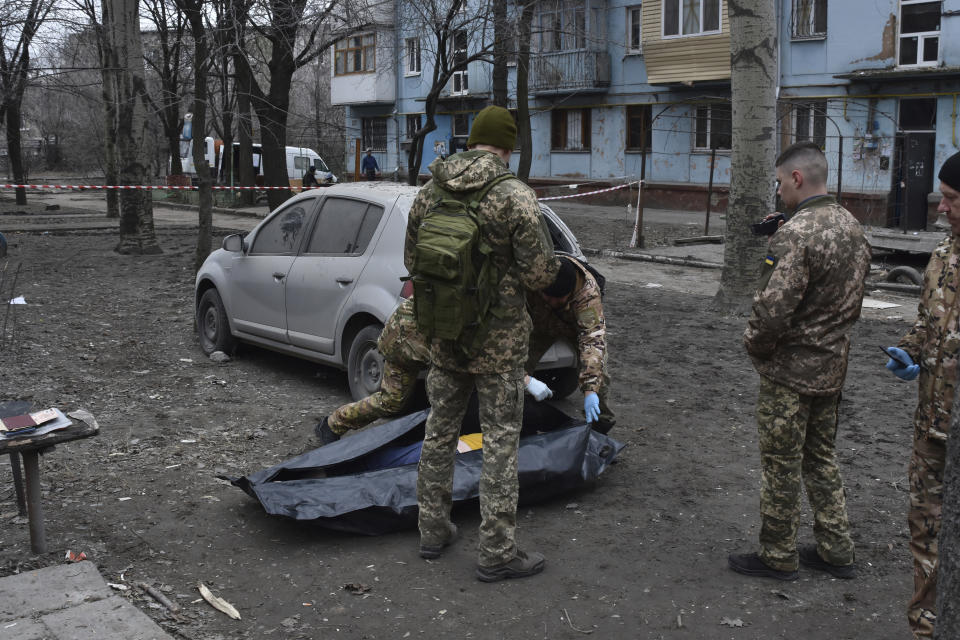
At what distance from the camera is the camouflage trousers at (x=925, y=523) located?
3.40m

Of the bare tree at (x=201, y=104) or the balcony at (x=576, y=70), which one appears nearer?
the bare tree at (x=201, y=104)

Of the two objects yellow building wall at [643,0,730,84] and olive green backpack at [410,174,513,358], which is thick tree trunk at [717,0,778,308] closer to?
olive green backpack at [410,174,513,358]

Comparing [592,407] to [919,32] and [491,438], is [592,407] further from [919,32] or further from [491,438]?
[919,32]

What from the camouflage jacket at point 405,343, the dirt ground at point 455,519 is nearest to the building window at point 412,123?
the dirt ground at point 455,519

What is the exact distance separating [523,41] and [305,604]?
56.0 feet

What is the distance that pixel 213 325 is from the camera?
9.02 meters

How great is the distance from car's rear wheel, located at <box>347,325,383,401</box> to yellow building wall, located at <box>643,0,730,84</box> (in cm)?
2257

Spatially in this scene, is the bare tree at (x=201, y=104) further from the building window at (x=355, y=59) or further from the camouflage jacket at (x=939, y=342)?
the building window at (x=355, y=59)

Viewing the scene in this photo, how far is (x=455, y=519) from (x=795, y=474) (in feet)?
5.63

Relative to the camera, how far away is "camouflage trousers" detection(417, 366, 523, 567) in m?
4.26

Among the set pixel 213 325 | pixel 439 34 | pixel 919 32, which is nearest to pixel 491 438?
pixel 213 325

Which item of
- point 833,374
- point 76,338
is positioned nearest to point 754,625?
point 833,374

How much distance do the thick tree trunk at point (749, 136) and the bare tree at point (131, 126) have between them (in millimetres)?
10407

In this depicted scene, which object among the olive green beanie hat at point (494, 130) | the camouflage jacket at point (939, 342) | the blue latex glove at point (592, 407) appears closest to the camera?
the camouflage jacket at point (939, 342)
